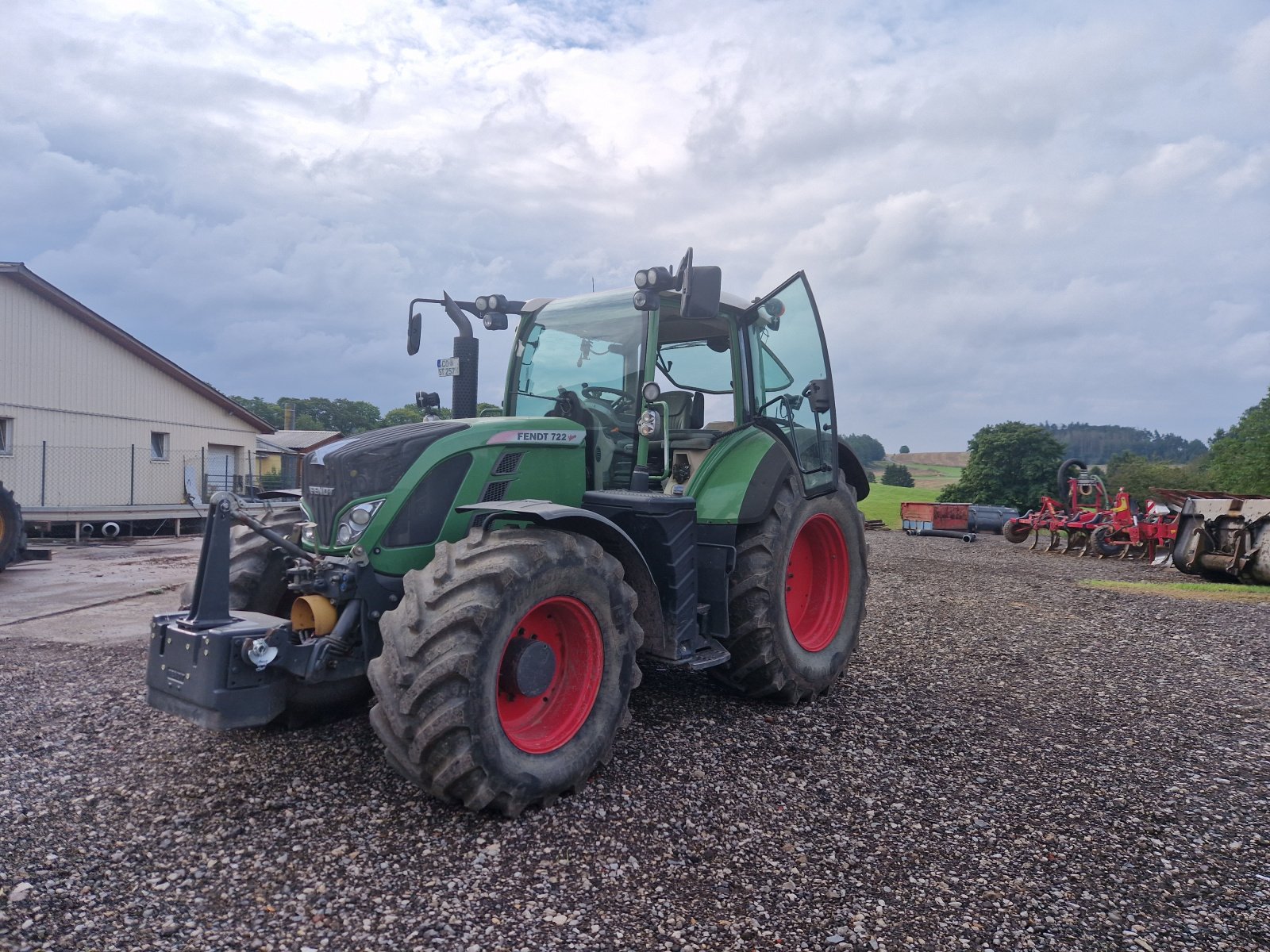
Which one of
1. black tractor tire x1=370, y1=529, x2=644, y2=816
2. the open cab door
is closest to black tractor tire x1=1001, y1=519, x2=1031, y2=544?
the open cab door

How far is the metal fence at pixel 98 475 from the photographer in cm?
1912

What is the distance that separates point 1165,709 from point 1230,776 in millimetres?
1369

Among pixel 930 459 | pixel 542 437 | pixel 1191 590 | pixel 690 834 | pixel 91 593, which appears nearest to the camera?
pixel 690 834

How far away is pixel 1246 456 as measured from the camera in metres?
34.1

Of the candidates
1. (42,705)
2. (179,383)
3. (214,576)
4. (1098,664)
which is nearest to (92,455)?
(179,383)

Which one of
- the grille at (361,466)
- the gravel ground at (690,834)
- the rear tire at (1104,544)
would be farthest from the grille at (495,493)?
the rear tire at (1104,544)

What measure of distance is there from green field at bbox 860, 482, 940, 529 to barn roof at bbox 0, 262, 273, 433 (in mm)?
23487

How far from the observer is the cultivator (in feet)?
57.0

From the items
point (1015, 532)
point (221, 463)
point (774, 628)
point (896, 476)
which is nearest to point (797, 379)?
point (774, 628)

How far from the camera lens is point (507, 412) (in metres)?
5.54

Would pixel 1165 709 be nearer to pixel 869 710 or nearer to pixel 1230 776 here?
pixel 1230 776

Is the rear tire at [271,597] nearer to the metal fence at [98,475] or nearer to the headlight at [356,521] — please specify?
the headlight at [356,521]

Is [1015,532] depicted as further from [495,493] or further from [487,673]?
[487,673]

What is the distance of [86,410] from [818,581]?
21.3m
